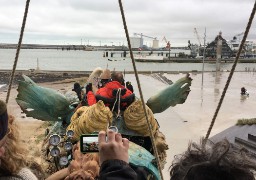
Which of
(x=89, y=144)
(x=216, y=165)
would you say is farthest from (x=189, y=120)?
A: (x=216, y=165)

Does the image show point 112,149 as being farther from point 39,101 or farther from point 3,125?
point 39,101

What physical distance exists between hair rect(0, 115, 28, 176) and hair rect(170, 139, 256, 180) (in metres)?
0.81

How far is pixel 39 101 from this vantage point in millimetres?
5125

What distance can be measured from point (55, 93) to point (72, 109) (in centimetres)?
38

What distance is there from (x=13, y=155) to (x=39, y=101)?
128 inches

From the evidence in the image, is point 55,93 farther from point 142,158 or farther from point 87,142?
point 87,142

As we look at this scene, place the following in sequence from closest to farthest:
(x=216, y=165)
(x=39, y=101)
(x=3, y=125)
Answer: (x=216, y=165) < (x=3, y=125) < (x=39, y=101)

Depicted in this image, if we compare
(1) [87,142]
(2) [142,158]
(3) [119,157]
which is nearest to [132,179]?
(3) [119,157]

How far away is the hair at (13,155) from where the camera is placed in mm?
1898

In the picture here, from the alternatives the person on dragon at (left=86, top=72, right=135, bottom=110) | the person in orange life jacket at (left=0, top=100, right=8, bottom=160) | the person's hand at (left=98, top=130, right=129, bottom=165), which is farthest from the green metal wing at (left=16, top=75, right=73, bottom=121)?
the person's hand at (left=98, top=130, right=129, bottom=165)

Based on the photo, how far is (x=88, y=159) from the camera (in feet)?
11.1

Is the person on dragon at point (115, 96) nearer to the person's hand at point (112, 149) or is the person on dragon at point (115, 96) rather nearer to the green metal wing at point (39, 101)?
the green metal wing at point (39, 101)

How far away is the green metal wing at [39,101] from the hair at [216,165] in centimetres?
361

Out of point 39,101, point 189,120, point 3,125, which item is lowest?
point 189,120
